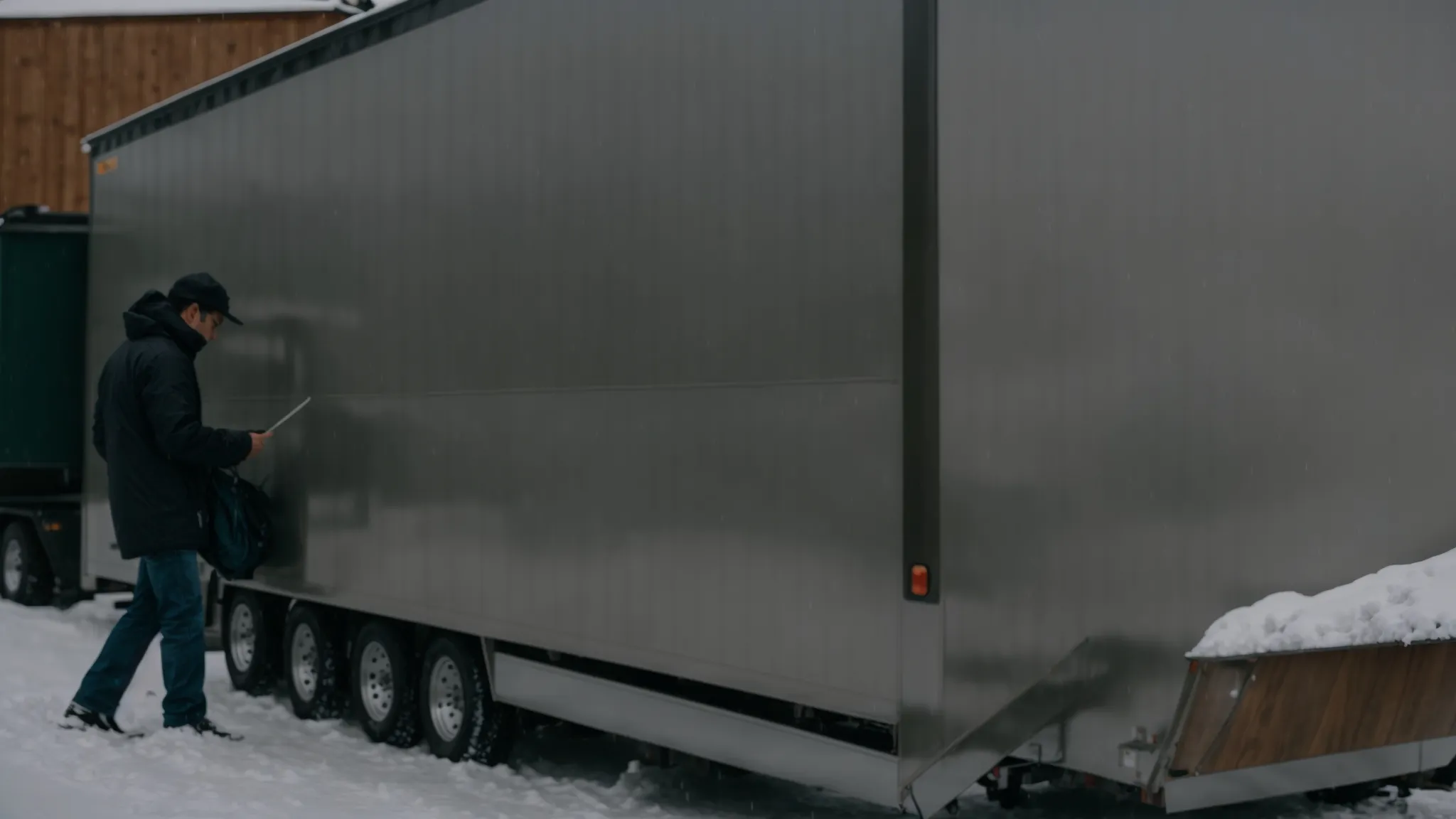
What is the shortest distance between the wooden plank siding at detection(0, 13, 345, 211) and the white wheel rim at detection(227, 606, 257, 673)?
41.0ft

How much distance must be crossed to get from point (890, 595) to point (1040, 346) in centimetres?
91

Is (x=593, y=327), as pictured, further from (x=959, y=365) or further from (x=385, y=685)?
(x=385, y=685)

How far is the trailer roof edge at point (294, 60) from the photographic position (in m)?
7.61

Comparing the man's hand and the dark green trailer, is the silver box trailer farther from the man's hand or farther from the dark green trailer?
the dark green trailer

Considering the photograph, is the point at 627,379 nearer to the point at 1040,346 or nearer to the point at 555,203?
the point at 555,203

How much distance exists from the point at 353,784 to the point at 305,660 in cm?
213

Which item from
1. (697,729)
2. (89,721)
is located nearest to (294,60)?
(89,721)

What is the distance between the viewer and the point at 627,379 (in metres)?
6.15

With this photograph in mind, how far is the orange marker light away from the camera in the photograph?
15.7 ft

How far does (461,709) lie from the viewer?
7465mm

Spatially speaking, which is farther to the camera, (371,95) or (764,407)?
(371,95)

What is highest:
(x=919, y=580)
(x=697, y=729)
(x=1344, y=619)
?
(x=919, y=580)

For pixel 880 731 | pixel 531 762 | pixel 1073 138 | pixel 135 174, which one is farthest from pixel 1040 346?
pixel 135 174

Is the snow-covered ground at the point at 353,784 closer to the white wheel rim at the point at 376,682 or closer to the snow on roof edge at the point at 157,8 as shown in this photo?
the white wheel rim at the point at 376,682
